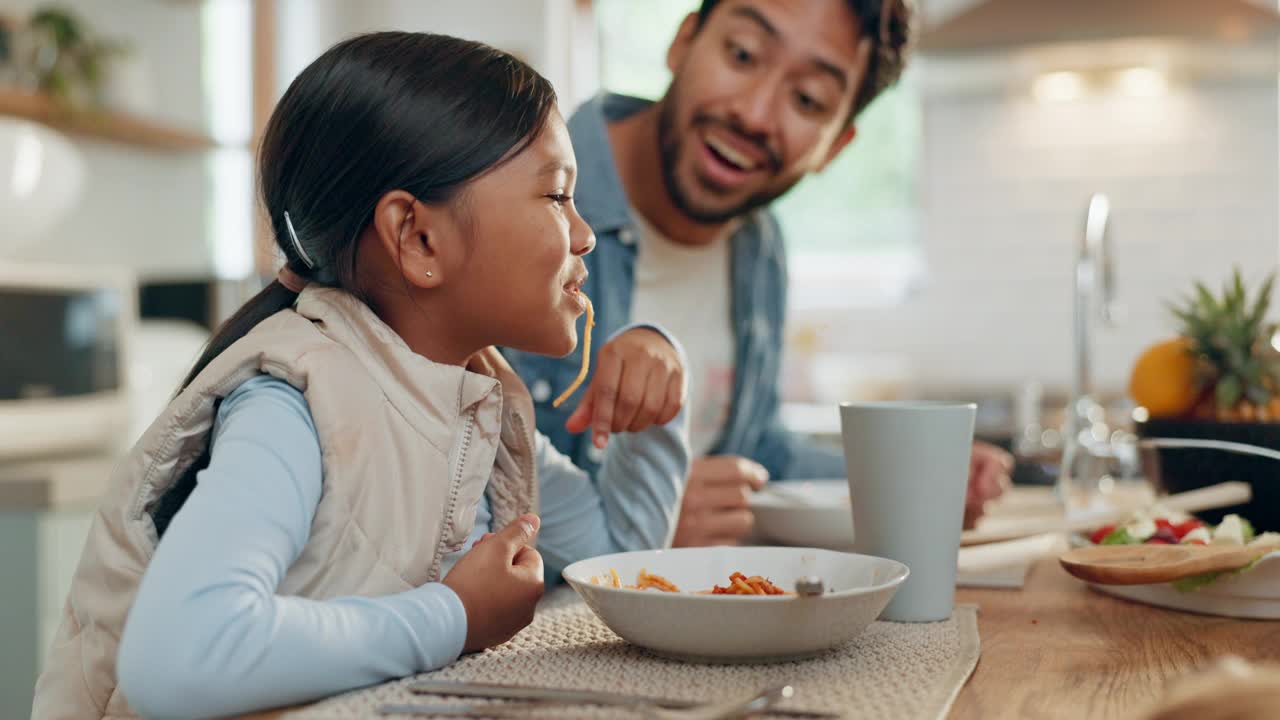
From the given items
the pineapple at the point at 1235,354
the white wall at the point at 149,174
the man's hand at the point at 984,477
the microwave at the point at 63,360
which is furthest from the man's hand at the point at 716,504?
the white wall at the point at 149,174

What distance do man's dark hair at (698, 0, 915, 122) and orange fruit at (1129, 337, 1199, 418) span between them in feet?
2.00

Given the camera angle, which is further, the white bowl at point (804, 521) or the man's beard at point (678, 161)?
the man's beard at point (678, 161)

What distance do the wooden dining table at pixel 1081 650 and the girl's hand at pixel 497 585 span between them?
15cm

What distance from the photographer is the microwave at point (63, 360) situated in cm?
242

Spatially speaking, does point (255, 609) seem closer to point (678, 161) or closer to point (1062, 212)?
point (678, 161)

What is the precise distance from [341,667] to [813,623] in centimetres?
28

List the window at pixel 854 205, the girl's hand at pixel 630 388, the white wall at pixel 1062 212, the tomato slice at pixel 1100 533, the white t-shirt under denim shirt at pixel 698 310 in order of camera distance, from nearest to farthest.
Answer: the girl's hand at pixel 630 388 < the tomato slice at pixel 1100 533 < the white t-shirt under denim shirt at pixel 698 310 < the white wall at pixel 1062 212 < the window at pixel 854 205

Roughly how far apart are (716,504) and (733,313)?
74 cm

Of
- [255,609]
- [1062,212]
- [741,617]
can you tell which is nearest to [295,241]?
[255,609]

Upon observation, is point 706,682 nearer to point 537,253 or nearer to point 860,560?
point 860,560

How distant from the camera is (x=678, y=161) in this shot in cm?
165

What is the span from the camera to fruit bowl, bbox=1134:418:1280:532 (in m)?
1.16

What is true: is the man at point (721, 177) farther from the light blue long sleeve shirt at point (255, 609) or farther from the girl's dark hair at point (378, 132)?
the light blue long sleeve shirt at point (255, 609)

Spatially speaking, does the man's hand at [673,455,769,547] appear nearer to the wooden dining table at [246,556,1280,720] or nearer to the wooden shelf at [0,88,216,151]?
the wooden dining table at [246,556,1280,720]
